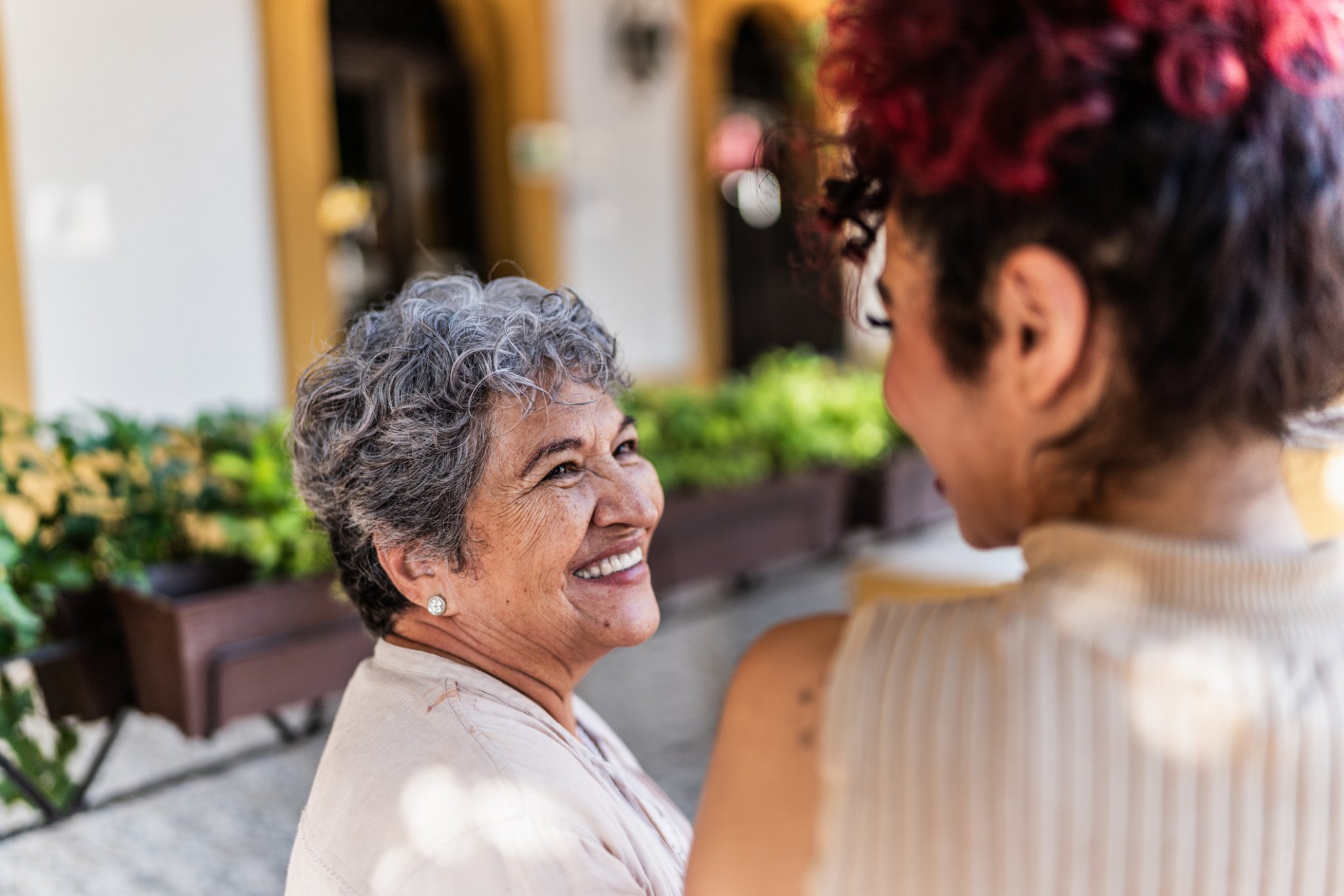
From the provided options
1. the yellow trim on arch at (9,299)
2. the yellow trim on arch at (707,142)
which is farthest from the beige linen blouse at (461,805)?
the yellow trim on arch at (707,142)

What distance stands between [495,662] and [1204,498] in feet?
3.03

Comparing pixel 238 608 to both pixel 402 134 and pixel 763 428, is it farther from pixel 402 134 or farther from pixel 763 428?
pixel 402 134

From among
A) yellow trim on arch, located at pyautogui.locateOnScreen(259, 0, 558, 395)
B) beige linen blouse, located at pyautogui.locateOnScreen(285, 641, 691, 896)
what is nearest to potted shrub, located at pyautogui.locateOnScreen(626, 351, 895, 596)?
yellow trim on arch, located at pyautogui.locateOnScreen(259, 0, 558, 395)

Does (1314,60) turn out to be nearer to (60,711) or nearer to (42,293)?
(60,711)

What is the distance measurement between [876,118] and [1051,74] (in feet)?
0.38

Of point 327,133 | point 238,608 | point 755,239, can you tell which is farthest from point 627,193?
point 238,608

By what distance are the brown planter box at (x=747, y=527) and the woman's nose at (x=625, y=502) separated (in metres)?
2.45

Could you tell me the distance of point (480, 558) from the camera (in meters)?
1.44

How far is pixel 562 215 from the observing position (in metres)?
7.89

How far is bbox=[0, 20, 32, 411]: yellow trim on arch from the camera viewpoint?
199 inches

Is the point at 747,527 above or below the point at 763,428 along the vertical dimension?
below

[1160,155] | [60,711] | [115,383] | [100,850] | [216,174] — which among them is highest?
[216,174]

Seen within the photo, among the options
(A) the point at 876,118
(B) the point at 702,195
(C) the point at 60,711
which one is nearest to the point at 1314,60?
(A) the point at 876,118

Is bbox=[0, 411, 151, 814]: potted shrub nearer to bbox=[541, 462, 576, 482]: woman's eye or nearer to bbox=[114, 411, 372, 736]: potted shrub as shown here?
bbox=[114, 411, 372, 736]: potted shrub
